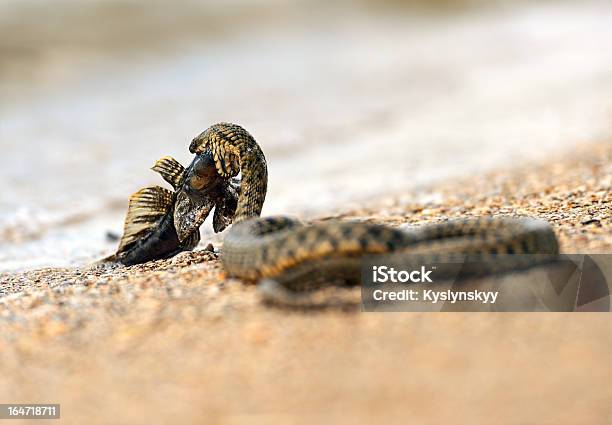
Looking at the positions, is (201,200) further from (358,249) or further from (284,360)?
(284,360)

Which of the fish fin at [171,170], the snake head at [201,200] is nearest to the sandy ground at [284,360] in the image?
the snake head at [201,200]

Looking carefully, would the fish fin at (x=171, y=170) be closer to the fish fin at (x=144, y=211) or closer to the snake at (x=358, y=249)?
the fish fin at (x=144, y=211)

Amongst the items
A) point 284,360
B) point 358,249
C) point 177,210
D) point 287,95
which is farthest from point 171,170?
point 287,95

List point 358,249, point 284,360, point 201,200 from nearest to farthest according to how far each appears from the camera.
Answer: point 284,360 → point 358,249 → point 201,200

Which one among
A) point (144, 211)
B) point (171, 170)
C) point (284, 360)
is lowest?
point (284, 360)

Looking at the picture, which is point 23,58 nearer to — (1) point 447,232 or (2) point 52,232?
(2) point 52,232

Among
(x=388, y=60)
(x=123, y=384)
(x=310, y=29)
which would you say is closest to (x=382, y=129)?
(x=388, y=60)
